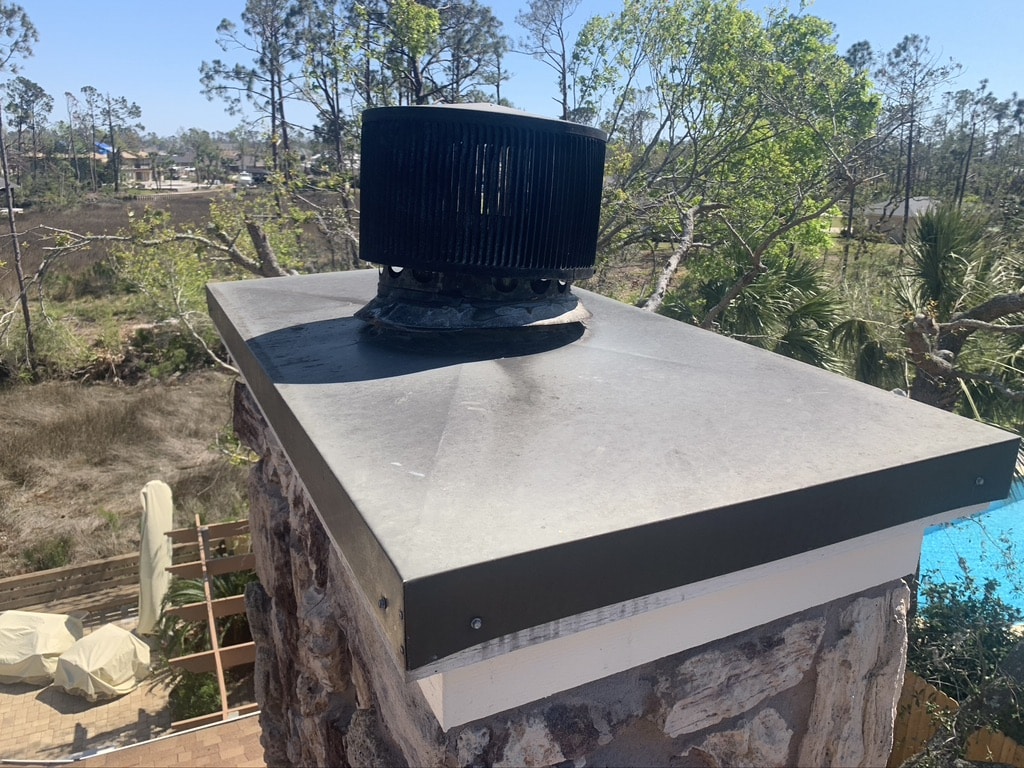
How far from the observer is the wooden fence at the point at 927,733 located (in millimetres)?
5281

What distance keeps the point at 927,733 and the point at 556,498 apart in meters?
6.20

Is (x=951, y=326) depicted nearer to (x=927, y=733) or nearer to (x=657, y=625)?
(x=927, y=733)

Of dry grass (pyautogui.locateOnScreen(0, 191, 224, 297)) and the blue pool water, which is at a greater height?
dry grass (pyautogui.locateOnScreen(0, 191, 224, 297))

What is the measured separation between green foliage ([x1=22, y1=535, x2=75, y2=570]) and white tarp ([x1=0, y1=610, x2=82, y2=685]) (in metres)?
2.46

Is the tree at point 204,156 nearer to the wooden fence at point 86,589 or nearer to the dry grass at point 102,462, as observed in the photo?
the dry grass at point 102,462

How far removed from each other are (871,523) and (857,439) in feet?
0.57

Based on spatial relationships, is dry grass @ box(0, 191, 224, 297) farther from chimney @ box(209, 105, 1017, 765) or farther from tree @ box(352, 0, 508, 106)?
chimney @ box(209, 105, 1017, 765)

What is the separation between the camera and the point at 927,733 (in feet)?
18.8

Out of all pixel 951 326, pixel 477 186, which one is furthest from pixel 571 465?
pixel 951 326

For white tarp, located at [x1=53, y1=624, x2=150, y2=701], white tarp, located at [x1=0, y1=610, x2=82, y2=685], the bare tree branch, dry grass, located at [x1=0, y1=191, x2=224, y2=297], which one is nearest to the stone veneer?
the bare tree branch

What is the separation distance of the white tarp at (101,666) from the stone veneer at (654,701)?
7553 millimetres

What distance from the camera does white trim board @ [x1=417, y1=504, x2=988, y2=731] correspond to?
1147 mm

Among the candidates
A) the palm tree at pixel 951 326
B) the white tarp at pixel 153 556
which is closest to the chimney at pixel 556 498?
the palm tree at pixel 951 326

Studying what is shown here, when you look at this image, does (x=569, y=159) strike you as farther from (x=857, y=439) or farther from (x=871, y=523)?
(x=871, y=523)
